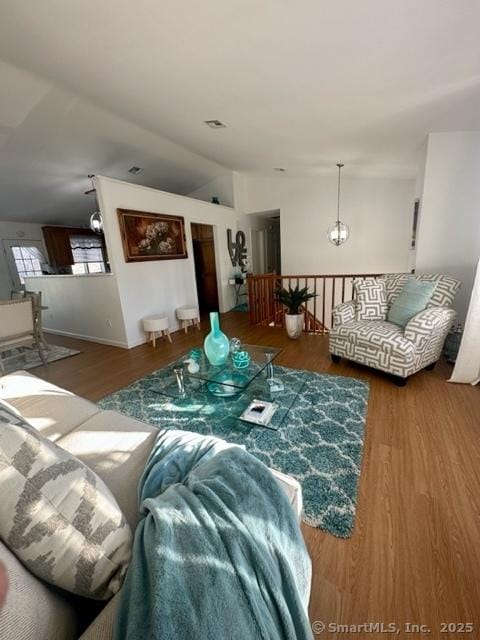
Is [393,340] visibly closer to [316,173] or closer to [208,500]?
[208,500]

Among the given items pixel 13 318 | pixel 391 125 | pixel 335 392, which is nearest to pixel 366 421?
pixel 335 392

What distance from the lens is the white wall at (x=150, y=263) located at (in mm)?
3504

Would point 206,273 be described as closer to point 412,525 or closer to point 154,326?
point 154,326

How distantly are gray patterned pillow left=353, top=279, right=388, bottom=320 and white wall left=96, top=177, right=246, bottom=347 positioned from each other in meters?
2.99

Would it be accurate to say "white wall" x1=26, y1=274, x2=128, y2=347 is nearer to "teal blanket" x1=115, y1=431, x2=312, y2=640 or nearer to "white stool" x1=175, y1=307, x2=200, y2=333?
"white stool" x1=175, y1=307, x2=200, y2=333

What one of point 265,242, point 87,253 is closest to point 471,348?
point 265,242

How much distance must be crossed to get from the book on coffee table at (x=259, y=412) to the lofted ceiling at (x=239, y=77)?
2.40m

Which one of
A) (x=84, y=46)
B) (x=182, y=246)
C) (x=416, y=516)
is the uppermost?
(x=84, y=46)

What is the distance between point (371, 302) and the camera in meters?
2.88

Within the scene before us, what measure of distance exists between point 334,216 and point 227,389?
4637 millimetres

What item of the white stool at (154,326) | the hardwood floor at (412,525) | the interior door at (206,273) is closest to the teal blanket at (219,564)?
the hardwood floor at (412,525)

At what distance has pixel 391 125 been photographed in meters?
2.67

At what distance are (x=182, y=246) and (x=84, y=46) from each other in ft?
9.28

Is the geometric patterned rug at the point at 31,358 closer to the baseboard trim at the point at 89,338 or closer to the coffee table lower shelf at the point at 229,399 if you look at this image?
the baseboard trim at the point at 89,338
